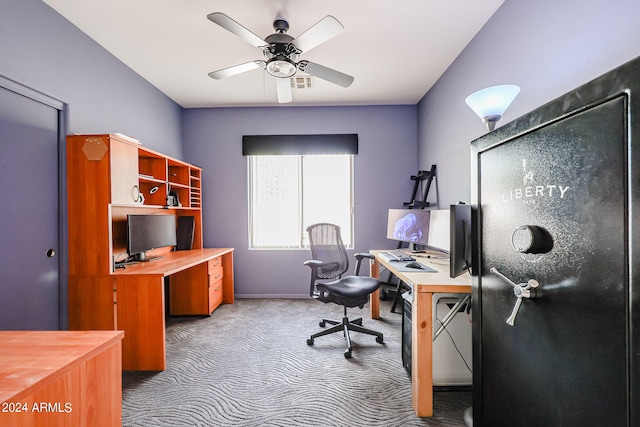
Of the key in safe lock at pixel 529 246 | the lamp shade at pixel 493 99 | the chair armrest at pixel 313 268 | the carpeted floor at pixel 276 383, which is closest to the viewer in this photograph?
the key in safe lock at pixel 529 246

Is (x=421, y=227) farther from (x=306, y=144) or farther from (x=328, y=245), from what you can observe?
(x=306, y=144)

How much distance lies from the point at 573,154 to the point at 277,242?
151 inches

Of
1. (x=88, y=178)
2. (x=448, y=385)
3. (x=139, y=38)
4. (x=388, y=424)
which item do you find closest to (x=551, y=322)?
(x=388, y=424)

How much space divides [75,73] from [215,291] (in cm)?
261

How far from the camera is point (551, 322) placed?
94 cm

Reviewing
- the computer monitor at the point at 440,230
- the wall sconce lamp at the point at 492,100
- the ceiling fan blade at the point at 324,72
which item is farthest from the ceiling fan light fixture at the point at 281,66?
the computer monitor at the point at 440,230

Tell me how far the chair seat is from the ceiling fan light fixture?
1850 mm

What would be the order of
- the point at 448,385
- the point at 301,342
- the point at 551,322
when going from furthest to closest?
1. the point at 301,342
2. the point at 448,385
3. the point at 551,322

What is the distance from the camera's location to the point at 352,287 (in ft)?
8.61

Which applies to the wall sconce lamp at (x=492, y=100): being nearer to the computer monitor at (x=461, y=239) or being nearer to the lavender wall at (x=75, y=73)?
the computer monitor at (x=461, y=239)

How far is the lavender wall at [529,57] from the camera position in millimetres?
1344

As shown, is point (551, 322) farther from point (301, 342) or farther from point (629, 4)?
point (301, 342)

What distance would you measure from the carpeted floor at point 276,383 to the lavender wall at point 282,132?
1.15m

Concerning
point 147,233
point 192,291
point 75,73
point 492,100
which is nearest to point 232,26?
point 75,73
